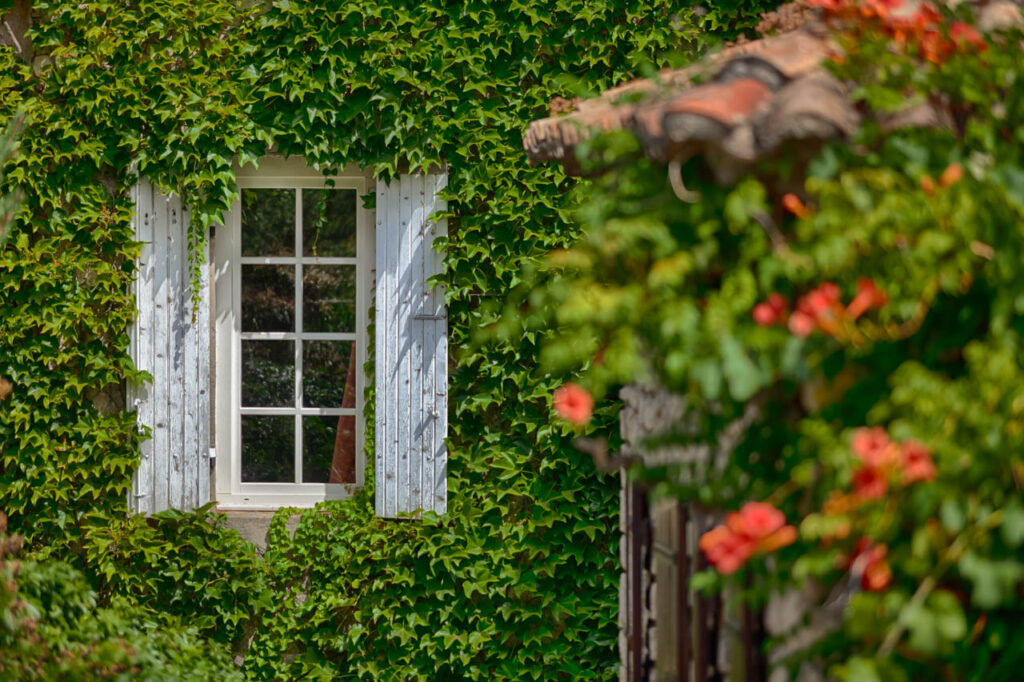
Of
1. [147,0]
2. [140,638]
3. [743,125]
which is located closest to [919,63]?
[743,125]

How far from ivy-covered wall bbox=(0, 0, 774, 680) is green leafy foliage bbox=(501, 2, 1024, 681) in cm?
291

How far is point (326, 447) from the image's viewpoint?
199 inches

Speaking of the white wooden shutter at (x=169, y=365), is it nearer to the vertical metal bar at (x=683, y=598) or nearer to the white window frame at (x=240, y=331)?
the white window frame at (x=240, y=331)

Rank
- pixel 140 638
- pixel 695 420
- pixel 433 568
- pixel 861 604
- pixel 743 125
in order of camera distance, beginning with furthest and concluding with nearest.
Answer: pixel 433 568
pixel 140 638
pixel 695 420
pixel 743 125
pixel 861 604

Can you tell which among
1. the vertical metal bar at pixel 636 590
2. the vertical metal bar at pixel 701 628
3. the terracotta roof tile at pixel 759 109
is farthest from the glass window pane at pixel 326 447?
the terracotta roof tile at pixel 759 109

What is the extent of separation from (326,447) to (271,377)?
46cm

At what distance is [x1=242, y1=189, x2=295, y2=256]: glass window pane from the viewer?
516 cm

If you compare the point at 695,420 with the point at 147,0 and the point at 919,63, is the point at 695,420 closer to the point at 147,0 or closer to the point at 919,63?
the point at 919,63

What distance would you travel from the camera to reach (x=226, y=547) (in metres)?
4.75

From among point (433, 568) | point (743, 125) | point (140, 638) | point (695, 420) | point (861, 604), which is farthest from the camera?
point (433, 568)

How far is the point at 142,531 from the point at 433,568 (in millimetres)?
1420

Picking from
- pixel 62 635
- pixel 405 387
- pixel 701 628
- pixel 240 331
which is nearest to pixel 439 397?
pixel 405 387

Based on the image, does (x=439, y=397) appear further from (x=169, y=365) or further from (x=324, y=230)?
(x=169, y=365)

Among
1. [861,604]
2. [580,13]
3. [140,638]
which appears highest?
[580,13]
